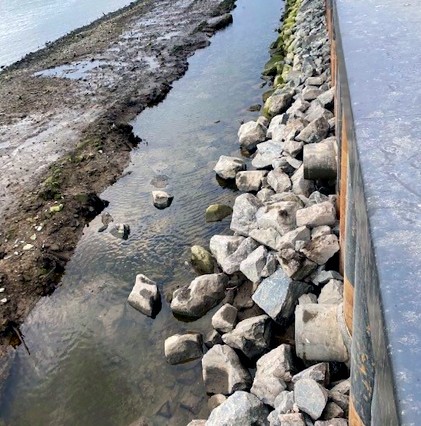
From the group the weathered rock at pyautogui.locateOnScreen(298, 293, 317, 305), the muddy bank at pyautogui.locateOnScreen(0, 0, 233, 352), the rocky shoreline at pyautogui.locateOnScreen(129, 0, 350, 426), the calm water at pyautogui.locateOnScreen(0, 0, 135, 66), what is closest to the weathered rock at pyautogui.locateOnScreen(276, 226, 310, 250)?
the rocky shoreline at pyautogui.locateOnScreen(129, 0, 350, 426)

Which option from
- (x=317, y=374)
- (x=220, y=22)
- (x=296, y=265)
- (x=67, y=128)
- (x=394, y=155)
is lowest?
(x=317, y=374)

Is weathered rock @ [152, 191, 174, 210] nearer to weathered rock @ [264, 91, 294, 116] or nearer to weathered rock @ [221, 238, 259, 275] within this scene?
weathered rock @ [221, 238, 259, 275]

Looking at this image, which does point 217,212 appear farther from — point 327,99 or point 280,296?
point 327,99

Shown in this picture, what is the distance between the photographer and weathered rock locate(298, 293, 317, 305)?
17.5 ft

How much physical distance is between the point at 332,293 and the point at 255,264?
46.0 inches

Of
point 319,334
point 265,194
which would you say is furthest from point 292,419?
point 265,194

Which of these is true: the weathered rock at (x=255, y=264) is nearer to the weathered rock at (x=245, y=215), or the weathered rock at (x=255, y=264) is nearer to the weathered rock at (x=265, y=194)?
the weathered rock at (x=245, y=215)

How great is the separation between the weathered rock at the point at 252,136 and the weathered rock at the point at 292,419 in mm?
6750

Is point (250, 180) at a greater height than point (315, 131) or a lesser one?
lesser

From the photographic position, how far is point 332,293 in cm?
513

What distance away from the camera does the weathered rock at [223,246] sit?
21.8 feet

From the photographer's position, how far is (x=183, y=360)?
5633mm

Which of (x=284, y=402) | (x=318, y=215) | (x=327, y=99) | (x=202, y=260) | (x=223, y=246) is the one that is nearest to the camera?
(x=284, y=402)

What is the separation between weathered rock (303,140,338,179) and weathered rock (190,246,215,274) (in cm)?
195
